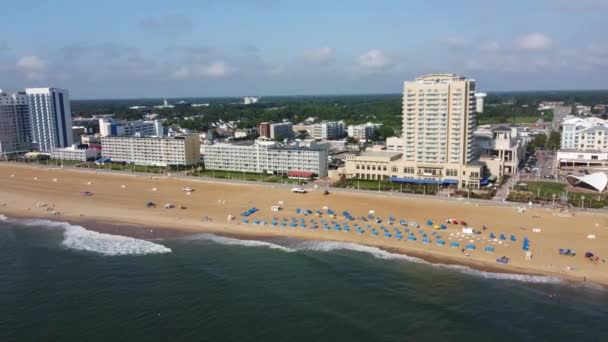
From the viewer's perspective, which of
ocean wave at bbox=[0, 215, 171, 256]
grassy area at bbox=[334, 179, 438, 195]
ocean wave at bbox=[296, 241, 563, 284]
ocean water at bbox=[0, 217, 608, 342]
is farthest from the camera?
grassy area at bbox=[334, 179, 438, 195]

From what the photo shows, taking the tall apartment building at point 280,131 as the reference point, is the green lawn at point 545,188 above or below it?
below

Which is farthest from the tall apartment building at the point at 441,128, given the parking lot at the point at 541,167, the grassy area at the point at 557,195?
the parking lot at the point at 541,167

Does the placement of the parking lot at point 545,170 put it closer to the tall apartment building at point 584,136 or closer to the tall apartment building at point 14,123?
the tall apartment building at point 584,136

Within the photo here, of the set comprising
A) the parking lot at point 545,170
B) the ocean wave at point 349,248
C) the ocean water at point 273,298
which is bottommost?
the ocean water at point 273,298

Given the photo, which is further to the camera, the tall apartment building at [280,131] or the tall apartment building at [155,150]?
the tall apartment building at [280,131]

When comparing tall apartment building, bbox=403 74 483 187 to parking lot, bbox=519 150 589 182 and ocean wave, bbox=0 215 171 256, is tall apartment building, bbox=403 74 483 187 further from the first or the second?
ocean wave, bbox=0 215 171 256

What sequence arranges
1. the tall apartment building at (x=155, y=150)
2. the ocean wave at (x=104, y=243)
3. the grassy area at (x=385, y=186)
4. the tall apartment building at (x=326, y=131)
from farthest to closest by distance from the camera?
the tall apartment building at (x=326, y=131) < the tall apartment building at (x=155, y=150) < the grassy area at (x=385, y=186) < the ocean wave at (x=104, y=243)

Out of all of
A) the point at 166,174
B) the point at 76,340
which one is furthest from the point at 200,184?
the point at 76,340

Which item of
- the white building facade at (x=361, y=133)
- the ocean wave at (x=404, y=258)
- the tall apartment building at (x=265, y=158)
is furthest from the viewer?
the white building facade at (x=361, y=133)

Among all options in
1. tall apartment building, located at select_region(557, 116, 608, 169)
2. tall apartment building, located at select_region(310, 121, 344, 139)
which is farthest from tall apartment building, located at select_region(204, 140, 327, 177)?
tall apartment building, located at select_region(310, 121, 344, 139)
